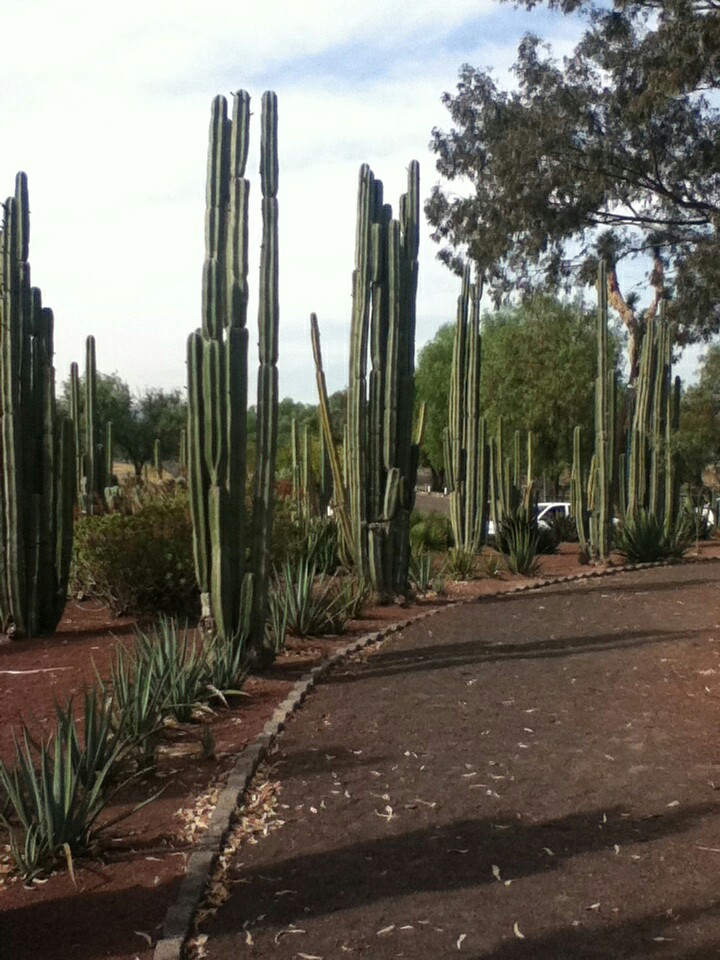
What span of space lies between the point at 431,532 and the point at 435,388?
34.2 meters

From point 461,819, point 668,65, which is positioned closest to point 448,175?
point 668,65

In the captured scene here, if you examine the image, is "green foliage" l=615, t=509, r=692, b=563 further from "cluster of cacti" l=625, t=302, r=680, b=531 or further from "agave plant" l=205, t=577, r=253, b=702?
"agave plant" l=205, t=577, r=253, b=702

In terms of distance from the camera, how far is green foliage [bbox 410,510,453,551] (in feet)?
72.7

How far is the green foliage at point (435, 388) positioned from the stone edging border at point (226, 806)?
43117 millimetres

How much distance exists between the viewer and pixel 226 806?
6.13 m

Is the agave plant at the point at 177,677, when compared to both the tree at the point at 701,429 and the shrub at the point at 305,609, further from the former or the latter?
the tree at the point at 701,429

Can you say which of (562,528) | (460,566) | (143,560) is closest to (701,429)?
(562,528)

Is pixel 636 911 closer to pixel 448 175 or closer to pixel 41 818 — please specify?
pixel 41 818

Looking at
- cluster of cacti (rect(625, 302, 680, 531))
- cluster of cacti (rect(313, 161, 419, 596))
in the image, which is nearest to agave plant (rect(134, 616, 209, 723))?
cluster of cacti (rect(313, 161, 419, 596))

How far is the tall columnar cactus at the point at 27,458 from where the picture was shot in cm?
1182

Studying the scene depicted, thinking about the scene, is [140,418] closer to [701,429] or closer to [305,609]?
[701,429]

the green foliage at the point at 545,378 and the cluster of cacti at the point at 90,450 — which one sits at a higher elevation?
the green foliage at the point at 545,378

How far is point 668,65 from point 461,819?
491 inches

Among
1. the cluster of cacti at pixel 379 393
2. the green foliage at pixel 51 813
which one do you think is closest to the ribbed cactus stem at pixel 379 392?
the cluster of cacti at pixel 379 393
